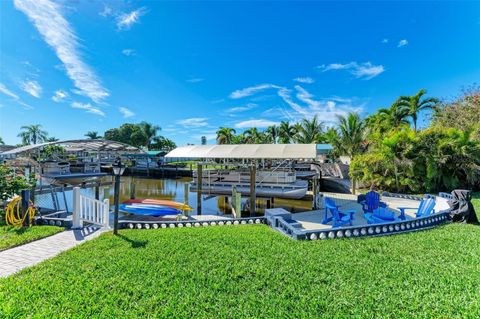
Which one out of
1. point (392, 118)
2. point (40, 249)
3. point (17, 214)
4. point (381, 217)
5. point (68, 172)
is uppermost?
point (392, 118)

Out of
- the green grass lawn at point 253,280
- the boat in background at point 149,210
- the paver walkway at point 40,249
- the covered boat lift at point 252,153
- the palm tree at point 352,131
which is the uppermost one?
the palm tree at point 352,131

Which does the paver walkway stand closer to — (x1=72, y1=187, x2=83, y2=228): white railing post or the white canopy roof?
(x1=72, y1=187, x2=83, y2=228): white railing post

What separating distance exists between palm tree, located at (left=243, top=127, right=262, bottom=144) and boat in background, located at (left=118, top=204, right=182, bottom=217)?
35.3 m

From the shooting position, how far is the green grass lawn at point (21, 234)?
5.58 metres

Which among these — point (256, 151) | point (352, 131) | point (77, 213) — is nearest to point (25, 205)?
point (77, 213)

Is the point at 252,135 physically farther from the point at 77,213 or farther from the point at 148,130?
the point at 77,213

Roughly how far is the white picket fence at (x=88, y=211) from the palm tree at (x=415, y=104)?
84.9 feet

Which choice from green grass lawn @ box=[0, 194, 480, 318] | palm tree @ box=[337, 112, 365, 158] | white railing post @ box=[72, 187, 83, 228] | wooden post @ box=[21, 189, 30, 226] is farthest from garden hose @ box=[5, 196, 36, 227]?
palm tree @ box=[337, 112, 365, 158]

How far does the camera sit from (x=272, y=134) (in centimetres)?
4356

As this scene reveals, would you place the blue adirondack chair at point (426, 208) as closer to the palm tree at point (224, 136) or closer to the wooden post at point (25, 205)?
the wooden post at point (25, 205)

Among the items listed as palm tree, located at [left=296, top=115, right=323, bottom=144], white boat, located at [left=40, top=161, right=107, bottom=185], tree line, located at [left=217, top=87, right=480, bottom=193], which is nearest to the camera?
tree line, located at [left=217, top=87, right=480, bottom=193]

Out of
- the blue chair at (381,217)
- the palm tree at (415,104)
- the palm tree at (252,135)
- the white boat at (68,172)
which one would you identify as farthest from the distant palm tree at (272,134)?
the blue chair at (381,217)

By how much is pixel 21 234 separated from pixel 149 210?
14.9 ft

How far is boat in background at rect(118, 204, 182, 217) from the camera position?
33.3 feet
